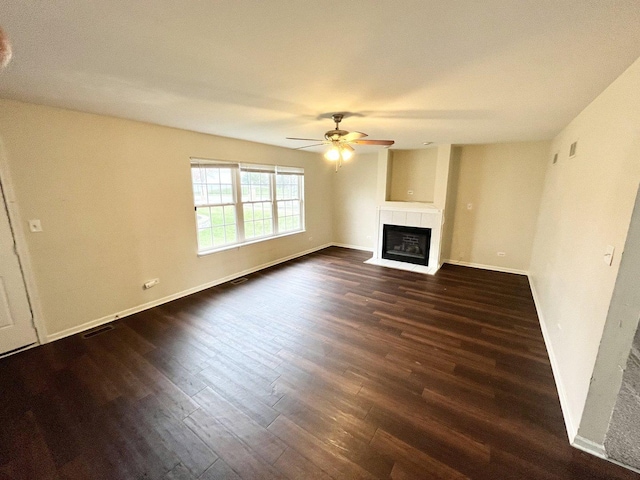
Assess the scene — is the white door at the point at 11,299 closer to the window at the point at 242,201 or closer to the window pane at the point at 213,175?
the window at the point at 242,201

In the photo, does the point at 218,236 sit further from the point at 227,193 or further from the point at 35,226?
the point at 35,226

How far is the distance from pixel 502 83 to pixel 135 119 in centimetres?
374

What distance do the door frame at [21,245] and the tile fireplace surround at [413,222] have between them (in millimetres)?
4925

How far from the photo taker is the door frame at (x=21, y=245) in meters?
2.34

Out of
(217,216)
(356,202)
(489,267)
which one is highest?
(356,202)

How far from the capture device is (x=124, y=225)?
122 inches

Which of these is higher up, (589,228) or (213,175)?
(213,175)

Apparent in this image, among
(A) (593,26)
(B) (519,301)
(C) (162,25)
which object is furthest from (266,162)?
(B) (519,301)

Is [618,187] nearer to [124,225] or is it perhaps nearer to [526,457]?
[526,457]

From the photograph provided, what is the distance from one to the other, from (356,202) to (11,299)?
5.77 meters

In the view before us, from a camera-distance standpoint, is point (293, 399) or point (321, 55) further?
point (293, 399)

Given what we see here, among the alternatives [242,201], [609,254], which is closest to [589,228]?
[609,254]

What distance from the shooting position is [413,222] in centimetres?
512

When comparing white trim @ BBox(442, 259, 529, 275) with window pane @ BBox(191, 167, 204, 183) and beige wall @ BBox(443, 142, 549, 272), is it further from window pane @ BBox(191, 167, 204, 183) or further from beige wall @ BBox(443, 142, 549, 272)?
window pane @ BBox(191, 167, 204, 183)
